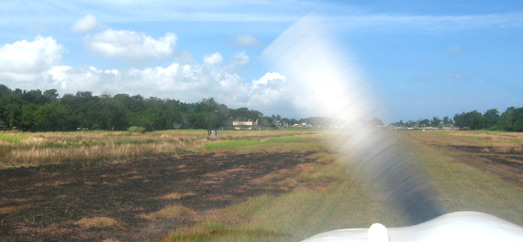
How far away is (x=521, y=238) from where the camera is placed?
4.25ft

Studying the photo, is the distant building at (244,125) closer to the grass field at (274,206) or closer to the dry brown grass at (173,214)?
the grass field at (274,206)

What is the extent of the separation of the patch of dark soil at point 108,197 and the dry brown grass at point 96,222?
0.20 ft

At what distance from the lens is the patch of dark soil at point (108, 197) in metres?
6.08

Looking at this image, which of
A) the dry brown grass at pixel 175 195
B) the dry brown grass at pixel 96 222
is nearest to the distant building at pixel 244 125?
the dry brown grass at pixel 175 195

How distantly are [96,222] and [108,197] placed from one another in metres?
2.66

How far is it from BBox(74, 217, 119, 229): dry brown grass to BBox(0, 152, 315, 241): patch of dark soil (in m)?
0.06

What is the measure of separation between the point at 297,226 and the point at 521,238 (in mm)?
4501

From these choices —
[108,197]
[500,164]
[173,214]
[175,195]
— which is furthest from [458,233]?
[500,164]

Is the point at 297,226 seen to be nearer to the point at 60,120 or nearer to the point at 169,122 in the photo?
the point at 60,120

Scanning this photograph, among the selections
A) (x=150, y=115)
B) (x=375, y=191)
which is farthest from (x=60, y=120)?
(x=375, y=191)

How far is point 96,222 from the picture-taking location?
652 centimetres

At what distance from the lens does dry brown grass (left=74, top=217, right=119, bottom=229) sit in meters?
6.32

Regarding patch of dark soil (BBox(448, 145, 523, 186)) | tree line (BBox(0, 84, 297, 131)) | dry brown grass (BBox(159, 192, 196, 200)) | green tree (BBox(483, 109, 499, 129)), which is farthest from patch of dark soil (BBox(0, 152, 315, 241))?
green tree (BBox(483, 109, 499, 129))

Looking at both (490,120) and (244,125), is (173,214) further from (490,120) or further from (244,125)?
(244,125)
